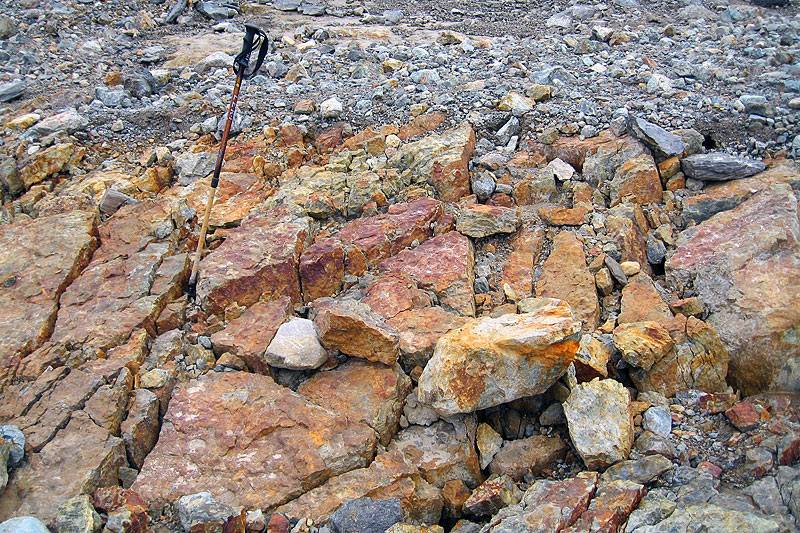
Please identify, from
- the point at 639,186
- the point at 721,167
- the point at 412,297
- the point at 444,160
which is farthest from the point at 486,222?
the point at 721,167

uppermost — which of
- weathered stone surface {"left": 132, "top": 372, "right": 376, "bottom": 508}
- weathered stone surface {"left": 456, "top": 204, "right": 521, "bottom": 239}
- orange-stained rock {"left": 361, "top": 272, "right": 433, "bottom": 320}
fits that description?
weathered stone surface {"left": 456, "top": 204, "right": 521, "bottom": 239}

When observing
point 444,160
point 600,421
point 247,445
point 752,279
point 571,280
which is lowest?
point 247,445

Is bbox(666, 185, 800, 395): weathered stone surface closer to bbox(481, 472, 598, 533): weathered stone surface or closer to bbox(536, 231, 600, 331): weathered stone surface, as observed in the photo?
bbox(536, 231, 600, 331): weathered stone surface

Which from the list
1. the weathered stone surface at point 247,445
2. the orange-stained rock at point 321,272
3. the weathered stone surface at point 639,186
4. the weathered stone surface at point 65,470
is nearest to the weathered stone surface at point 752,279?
the weathered stone surface at point 639,186

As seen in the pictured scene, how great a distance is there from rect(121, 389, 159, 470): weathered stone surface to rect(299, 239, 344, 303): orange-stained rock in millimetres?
1556

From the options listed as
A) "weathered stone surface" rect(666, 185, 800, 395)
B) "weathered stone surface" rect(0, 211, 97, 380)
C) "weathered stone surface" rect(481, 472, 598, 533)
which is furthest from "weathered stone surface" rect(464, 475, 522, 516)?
"weathered stone surface" rect(0, 211, 97, 380)

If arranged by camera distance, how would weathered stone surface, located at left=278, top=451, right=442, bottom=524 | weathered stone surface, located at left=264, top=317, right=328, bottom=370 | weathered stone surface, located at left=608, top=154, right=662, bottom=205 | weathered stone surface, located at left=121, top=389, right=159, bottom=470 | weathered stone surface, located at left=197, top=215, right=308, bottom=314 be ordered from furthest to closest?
weathered stone surface, located at left=608, top=154, right=662, bottom=205 → weathered stone surface, located at left=197, top=215, right=308, bottom=314 → weathered stone surface, located at left=264, top=317, right=328, bottom=370 → weathered stone surface, located at left=121, top=389, right=159, bottom=470 → weathered stone surface, located at left=278, top=451, right=442, bottom=524

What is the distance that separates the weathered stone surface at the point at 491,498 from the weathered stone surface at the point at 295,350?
150 centimetres

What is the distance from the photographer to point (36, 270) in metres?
4.93

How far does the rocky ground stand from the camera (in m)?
3.54

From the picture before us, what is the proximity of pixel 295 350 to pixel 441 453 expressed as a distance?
1342 mm

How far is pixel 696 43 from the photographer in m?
8.40

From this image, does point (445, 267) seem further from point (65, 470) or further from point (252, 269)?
point (65, 470)

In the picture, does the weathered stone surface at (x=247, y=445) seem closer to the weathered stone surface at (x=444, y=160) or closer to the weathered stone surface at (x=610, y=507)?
the weathered stone surface at (x=610, y=507)
